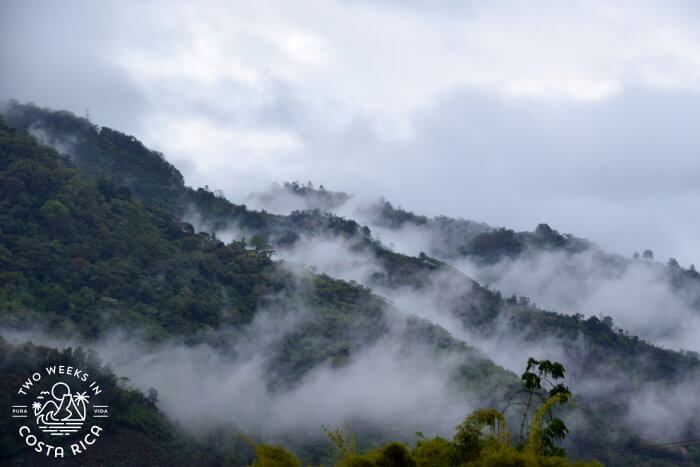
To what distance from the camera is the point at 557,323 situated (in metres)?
84.8

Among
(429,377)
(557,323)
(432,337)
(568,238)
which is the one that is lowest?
(429,377)

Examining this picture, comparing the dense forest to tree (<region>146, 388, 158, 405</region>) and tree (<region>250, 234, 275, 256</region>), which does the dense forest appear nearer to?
tree (<region>250, 234, 275, 256</region>)

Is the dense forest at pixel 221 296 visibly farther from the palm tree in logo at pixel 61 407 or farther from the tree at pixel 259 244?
the palm tree in logo at pixel 61 407

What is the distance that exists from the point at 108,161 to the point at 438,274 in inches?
1536

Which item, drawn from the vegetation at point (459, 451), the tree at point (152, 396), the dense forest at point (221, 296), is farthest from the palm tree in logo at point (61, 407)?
the vegetation at point (459, 451)

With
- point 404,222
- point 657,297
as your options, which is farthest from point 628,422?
point 404,222

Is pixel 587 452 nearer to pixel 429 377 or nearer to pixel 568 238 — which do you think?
pixel 429 377

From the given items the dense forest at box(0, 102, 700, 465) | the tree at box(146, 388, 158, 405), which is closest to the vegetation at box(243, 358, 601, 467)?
the dense forest at box(0, 102, 700, 465)

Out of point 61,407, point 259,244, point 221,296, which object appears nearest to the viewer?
point 61,407

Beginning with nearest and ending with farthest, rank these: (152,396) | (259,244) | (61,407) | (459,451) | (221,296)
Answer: (459,451) < (61,407) < (152,396) < (221,296) < (259,244)

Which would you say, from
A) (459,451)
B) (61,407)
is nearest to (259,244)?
(61,407)

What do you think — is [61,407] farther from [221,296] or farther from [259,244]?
[259,244]

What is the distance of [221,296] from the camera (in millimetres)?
75500

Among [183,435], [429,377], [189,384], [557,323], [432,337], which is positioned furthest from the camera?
[557,323]
